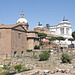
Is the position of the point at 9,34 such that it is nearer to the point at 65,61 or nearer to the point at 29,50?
the point at 29,50

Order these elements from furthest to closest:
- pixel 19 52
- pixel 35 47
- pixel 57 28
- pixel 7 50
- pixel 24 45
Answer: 1. pixel 57 28
2. pixel 35 47
3. pixel 24 45
4. pixel 19 52
5. pixel 7 50

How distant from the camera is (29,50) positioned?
45.6m

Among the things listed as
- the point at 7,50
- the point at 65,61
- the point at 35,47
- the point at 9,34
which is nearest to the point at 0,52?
the point at 7,50

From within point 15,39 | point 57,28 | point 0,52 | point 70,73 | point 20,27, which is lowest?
point 70,73

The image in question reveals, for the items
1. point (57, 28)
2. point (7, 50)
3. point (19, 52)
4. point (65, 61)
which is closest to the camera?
point (65, 61)

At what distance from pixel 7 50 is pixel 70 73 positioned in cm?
2286

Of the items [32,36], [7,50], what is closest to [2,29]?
[7,50]

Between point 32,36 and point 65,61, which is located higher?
point 32,36

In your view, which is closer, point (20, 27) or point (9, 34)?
point (9, 34)

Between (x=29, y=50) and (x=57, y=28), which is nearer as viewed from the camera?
(x=29, y=50)

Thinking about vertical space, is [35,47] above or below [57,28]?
below

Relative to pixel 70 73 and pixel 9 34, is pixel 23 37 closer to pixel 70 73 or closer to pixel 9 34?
pixel 9 34

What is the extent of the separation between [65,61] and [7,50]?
16508mm

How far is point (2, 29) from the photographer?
38.7 metres
